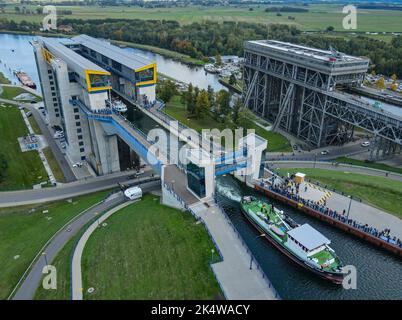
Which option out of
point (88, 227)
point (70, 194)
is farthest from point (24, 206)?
point (88, 227)

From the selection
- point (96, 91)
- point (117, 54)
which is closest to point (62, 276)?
point (96, 91)

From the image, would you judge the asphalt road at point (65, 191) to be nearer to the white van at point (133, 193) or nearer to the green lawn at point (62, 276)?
the white van at point (133, 193)

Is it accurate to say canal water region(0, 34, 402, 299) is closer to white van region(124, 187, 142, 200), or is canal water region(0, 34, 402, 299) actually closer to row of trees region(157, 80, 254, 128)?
white van region(124, 187, 142, 200)

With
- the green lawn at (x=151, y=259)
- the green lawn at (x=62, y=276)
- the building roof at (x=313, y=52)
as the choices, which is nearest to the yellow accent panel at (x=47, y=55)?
the green lawn at (x=151, y=259)

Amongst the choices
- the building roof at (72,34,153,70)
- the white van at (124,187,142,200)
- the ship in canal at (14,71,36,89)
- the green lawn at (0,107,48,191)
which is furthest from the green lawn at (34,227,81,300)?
the ship in canal at (14,71,36,89)

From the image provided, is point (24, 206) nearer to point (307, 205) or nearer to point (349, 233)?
point (307, 205)

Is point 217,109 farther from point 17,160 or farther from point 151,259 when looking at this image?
point 151,259
